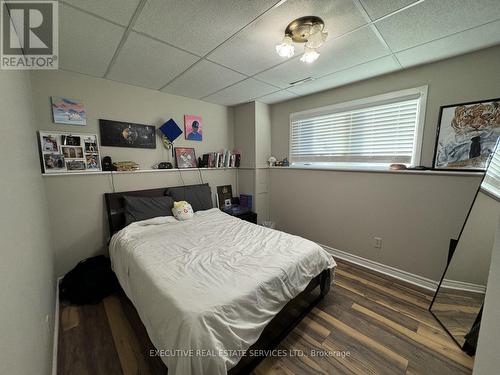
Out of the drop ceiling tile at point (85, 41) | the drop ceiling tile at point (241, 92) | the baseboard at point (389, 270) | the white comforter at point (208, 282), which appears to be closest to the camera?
the white comforter at point (208, 282)

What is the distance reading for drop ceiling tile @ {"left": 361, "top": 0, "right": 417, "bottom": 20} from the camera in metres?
1.20

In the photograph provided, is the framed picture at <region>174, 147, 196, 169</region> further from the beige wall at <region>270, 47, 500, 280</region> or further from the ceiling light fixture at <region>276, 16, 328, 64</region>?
the ceiling light fixture at <region>276, 16, 328, 64</region>

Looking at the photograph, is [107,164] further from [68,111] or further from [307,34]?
[307,34]

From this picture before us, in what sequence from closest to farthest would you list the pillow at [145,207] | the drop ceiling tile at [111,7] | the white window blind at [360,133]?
the drop ceiling tile at [111,7] < the white window blind at [360,133] < the pillow at [145,207]

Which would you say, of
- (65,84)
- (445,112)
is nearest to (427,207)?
(445,112)

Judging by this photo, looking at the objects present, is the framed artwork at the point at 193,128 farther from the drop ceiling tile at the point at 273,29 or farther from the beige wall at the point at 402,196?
the beige wall at the point at 402,196

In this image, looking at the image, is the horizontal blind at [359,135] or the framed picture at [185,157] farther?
the framed picture at [185,157]

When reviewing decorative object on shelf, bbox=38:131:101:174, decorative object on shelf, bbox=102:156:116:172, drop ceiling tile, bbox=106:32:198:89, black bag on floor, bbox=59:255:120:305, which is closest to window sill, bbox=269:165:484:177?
drop ceiling tile, bbox=106:32:198:89

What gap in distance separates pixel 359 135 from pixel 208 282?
251cm

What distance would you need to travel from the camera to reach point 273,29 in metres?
1.46

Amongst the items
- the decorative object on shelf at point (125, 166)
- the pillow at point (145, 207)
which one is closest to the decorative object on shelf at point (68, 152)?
the decorative object on shelf at point (125, 166)

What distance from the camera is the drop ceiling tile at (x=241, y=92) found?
98.9 inches

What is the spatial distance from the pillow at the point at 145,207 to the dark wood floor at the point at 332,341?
2.77 ft

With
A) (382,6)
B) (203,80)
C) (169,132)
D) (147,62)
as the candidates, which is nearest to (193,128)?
(169,132)
